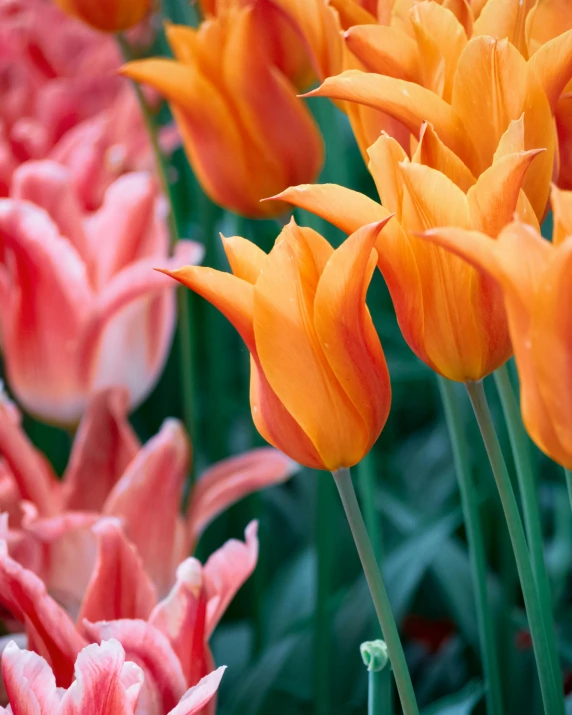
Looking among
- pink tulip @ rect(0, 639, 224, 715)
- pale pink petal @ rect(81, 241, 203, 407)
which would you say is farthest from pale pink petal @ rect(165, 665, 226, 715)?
pale pink petal @ rect(81, 241, 203, 407)

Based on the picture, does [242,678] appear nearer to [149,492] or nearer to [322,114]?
[149,492]

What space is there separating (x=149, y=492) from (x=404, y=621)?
281mm

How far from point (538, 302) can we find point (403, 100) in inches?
3.5

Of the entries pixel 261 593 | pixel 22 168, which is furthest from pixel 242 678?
pixel 22 168

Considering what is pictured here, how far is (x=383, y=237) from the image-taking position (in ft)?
0.81

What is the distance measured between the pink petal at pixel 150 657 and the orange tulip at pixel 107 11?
0.32m

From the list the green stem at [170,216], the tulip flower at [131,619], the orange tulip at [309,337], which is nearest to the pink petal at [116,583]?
the tulip flower at [131,619]

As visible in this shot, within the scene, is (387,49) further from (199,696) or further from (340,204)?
(199,696)

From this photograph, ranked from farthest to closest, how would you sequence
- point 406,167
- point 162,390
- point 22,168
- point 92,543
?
point 162,390
point 22,168
point 92,543
point 406,167

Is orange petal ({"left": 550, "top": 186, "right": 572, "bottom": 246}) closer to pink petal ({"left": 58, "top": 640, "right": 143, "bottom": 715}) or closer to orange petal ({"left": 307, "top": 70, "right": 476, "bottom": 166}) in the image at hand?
orange petal ({"left": 307, "top": 70, "right": 476, "bottom": 166})

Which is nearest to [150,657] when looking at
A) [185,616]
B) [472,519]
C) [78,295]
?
[185,616]

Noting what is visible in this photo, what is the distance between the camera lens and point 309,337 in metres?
0.26

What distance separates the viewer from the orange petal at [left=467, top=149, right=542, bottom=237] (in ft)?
0.74

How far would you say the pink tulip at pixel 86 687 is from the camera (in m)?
0.28
